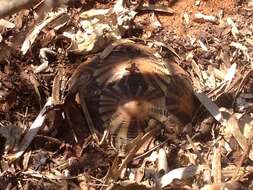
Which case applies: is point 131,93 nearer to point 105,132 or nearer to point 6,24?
point 105,132

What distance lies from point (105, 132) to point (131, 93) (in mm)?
252

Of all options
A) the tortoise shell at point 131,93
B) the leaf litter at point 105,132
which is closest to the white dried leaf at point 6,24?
the leaf litter at point 105,132

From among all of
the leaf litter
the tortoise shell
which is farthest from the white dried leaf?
the tortoise shell

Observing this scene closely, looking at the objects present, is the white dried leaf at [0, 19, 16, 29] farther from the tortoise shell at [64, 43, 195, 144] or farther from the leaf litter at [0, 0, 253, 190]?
the tortoise shell at [64, 43, 195, 144]

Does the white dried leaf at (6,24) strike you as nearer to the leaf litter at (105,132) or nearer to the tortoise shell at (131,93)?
the leaf litter at (105,132)

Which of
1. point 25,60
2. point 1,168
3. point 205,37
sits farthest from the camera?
point 205,37

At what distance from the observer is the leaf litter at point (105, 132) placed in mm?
2811

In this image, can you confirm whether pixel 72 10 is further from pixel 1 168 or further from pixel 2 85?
pixel 1 168

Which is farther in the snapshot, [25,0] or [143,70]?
[143,70]

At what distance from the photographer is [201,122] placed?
121 inches

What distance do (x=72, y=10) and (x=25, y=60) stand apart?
59 centimetres

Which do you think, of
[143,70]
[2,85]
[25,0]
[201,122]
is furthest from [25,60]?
[25,0]

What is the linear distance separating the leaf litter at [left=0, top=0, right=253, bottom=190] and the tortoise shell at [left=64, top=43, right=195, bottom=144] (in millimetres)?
65

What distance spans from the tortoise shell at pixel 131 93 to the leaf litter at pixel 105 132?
0.07m
